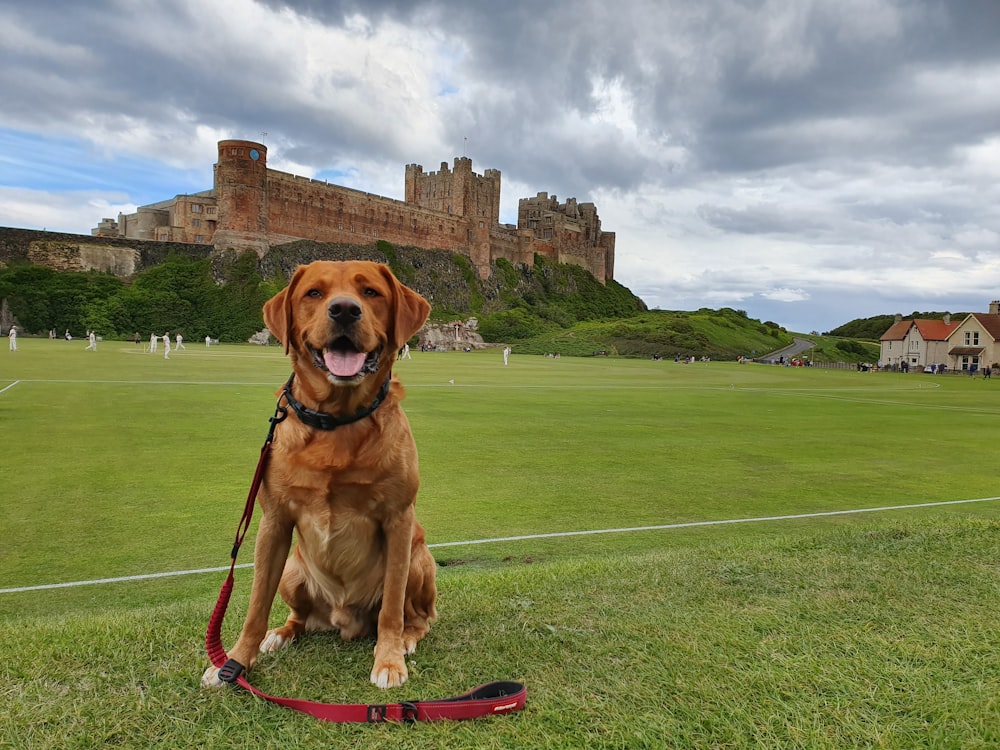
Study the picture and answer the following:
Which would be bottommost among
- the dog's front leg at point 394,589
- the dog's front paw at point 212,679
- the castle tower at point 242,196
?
the dog's front paw at point 212,679

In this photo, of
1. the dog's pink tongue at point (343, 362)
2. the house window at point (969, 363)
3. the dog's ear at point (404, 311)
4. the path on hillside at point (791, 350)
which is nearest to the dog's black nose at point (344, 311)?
the dog's pink tongue at point (343, 362)

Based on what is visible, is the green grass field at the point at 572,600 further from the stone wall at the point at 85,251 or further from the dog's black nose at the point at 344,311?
the stone wall at the point at 85,251

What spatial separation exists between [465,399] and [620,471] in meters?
12.0

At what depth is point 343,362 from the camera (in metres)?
3.11

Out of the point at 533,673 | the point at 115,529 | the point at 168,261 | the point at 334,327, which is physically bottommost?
the point at 115,529

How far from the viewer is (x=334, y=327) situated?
3092 millimetres

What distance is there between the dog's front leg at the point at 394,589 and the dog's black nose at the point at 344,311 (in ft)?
3.00

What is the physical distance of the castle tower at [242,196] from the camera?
81.8 meters

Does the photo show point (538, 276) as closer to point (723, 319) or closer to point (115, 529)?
point (723, 319)

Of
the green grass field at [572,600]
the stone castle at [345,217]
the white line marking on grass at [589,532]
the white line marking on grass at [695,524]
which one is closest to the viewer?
the green grass field at [572,600]

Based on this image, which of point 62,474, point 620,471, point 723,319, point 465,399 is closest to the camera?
point 62,474

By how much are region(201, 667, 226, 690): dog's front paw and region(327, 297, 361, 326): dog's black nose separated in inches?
62.0

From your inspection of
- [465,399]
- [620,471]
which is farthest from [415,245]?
[620,471]

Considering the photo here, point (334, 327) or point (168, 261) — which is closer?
point (334, 327)
